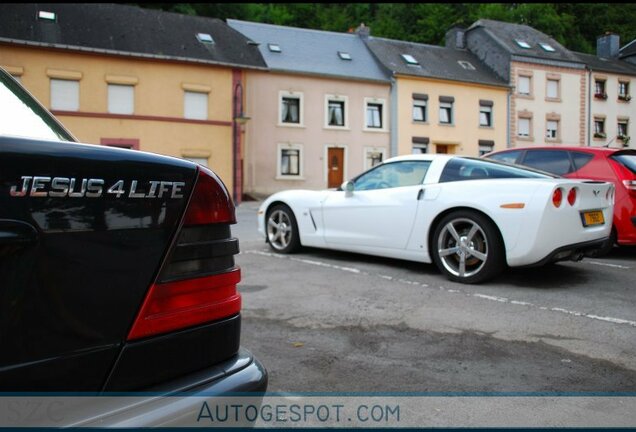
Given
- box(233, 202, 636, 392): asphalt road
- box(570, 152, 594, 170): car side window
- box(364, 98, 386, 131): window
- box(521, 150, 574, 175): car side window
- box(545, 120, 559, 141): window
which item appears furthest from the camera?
box(364, 98, 386, 131): window

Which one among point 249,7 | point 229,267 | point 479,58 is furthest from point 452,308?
point 249,7

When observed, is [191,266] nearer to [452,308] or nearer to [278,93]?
[452,308]

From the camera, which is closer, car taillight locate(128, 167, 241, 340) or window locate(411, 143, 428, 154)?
A: car taillight locate(128, 167, 241, 340)

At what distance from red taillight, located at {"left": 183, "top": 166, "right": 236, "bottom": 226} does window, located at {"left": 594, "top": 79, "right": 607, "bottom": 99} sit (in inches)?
229

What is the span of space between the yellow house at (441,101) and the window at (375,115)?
0.67 meters

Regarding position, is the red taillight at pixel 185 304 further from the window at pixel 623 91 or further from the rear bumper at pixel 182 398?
the window at pixel 623 91

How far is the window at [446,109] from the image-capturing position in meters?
30.7

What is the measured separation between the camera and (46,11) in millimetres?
23266

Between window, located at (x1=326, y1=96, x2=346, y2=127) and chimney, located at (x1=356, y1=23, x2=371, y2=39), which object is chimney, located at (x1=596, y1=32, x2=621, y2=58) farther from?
chimney, located at (x1=356, y1=23, x2=371, y2=39)

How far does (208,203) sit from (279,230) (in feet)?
18.6

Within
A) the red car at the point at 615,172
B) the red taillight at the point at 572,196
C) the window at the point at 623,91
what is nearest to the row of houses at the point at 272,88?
the red car at the point at 615,172

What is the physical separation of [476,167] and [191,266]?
4.47 meters

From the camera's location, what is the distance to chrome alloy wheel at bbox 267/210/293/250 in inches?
282

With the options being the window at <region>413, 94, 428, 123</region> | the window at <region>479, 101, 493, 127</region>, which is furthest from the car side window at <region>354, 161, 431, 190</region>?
the window at <region>479, 101, 493, 127</region>
